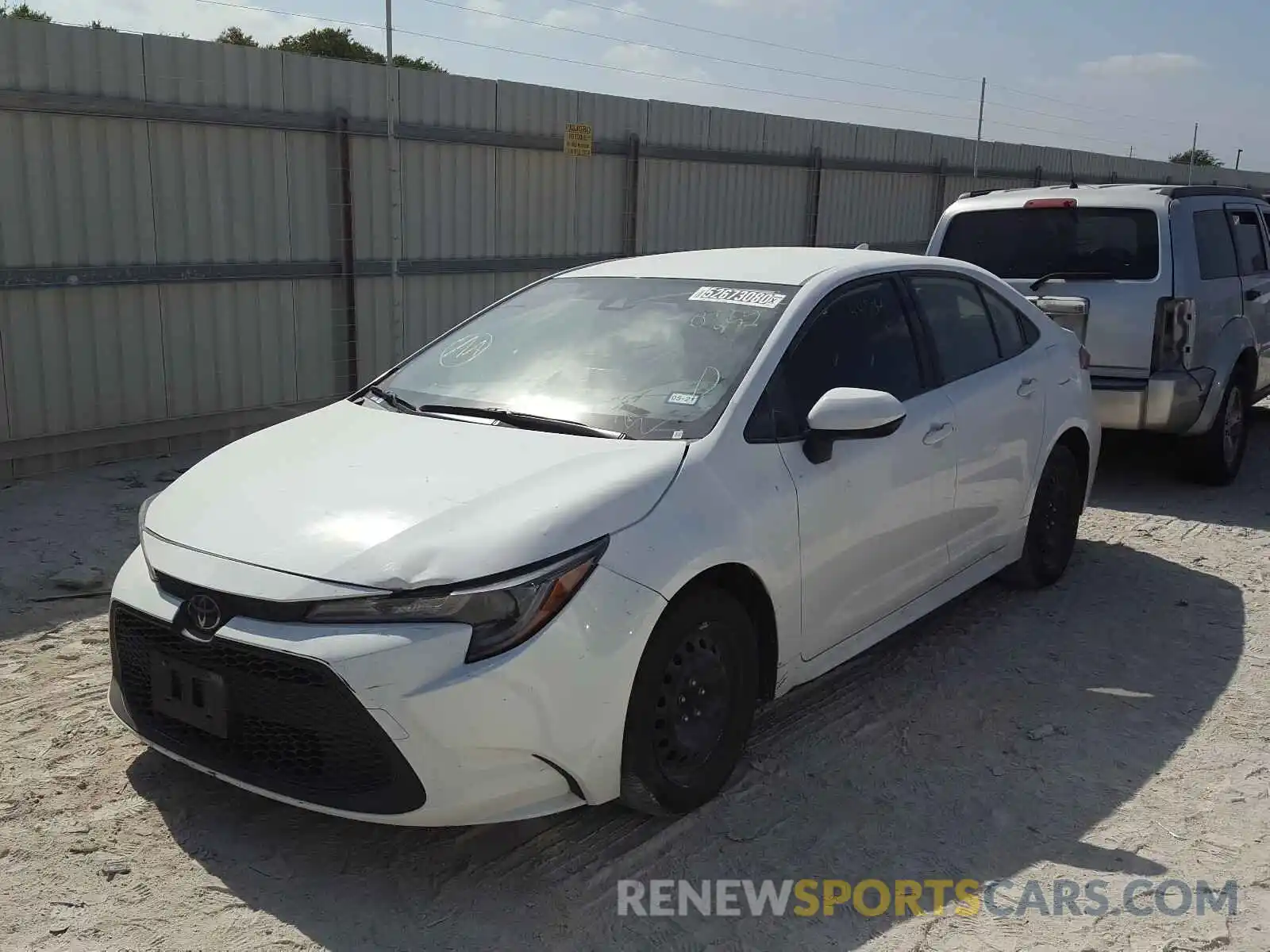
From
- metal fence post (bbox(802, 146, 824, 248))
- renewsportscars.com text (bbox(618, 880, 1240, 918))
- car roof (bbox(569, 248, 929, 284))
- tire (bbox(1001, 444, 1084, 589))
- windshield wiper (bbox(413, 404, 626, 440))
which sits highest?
metal fence post (bbox(802, 146, 824, 248))

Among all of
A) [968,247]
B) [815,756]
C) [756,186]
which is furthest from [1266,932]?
[756,186]

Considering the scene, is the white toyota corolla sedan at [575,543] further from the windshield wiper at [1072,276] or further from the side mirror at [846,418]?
the windshield wiper at [1072,276]

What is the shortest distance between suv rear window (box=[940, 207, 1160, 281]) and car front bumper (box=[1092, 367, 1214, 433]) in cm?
64

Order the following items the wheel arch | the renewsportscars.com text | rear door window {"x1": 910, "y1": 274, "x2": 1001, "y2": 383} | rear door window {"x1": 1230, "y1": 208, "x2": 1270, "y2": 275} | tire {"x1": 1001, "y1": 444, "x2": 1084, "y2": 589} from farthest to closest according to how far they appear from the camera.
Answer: rear door window {"x1": 1230, "y1": 208, "x2": 1270, "y2": 275}, tire {"x1": 1001, "y1": 444, "x2": 1084, "y2": 589}, rear door window {"x1": 910, "y1": 274, "x2": 1001, "y2": 383}, the wheel arch, the renewsportscars.com text

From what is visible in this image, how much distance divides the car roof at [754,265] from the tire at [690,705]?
4.60ft

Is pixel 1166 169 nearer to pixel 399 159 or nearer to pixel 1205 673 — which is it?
pixel 399 159

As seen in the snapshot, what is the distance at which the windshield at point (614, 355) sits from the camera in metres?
3.75

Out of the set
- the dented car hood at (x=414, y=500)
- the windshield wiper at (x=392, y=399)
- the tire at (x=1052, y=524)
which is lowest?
the tire at (x=1052, y=524)

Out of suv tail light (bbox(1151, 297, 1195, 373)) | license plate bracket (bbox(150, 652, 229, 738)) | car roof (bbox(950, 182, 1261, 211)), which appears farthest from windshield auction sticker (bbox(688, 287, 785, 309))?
car roof (bbox(950, 182, 1261, 211))

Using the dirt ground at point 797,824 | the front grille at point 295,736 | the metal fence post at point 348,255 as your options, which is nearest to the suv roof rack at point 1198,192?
the dirt ground at point 797,824

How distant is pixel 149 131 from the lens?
7.43m

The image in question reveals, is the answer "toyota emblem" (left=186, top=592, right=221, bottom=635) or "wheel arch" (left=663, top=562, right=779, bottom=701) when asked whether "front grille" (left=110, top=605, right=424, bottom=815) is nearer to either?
"toyota emblem" (left=186, top=592, right=221, bottom=635)

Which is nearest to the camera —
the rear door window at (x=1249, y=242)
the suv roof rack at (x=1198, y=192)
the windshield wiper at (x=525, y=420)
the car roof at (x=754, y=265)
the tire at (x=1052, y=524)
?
the windshield wiper at (x=525, y=420)

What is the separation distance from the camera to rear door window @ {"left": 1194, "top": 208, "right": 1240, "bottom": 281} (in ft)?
24.2
